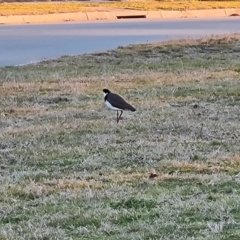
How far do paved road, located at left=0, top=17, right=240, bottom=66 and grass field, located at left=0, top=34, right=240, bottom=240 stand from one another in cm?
447

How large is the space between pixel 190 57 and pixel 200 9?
727 inches

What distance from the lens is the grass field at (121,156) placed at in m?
4.96

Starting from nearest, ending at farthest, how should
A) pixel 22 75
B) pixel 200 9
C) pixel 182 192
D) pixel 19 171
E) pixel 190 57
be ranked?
pixel 182 192, pixel 19 171, pixel 22 75, pixel 190 57, pixel 200 9

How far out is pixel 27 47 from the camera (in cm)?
1902

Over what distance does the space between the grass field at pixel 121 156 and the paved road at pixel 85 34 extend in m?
4.47

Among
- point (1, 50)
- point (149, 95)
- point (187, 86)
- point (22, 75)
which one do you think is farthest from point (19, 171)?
point (1, 50)

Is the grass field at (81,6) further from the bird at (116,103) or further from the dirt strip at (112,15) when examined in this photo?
the bird at (116,103)

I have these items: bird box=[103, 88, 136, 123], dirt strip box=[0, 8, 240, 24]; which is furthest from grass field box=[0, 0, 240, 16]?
bird box=[103, 88, 136, 123]

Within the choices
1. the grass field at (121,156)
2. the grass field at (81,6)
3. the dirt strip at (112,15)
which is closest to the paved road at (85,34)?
the dirt strip at (112,15)

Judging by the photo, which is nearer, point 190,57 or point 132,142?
point 132,142

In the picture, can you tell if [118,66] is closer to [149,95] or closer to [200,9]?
[149,95]

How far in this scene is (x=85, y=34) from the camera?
21.8m

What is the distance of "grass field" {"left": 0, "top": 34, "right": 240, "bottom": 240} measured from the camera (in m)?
4.96

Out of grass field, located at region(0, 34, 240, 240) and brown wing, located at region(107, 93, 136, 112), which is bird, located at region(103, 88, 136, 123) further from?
grass field, located at region(0, 34, 240, 240)
